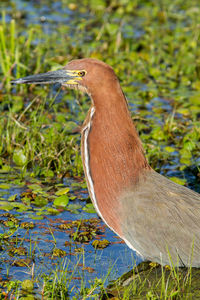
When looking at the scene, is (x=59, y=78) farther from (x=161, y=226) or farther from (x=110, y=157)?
(x=161, y=226)

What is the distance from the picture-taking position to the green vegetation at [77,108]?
17.7 ft

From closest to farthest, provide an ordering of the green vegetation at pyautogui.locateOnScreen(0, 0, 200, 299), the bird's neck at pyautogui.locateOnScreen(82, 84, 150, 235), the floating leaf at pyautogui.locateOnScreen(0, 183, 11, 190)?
the bird's neck at pyautogui.locateOnScreen(82, 84, 150, 235)
the green vegetation at pyautogui.locateOnScreen(0, 0, 200, 299)
the floating leaf at pyautogui.locateOnScreen(0, 183, 11, 190)

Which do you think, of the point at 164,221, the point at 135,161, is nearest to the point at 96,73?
the point at 135,161

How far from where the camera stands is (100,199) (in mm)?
5258

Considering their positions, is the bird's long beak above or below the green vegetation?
above

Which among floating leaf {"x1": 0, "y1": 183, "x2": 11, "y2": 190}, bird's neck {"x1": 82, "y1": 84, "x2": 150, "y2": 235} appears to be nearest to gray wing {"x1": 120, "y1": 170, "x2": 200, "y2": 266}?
bird's neck {"x1": 82, "y1": 84, "x2": 150, "y2": 235}

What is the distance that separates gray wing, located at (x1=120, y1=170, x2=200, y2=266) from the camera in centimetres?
508

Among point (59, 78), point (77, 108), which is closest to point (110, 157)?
point (59, 78)

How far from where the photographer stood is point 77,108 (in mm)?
8469

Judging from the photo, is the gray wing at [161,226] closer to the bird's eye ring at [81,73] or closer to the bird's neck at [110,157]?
the bird's neck at [110,157]

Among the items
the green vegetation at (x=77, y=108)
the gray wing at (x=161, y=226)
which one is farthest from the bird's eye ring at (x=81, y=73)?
the green vegetation at (x=77, y=108)

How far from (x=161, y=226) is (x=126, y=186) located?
1.51ft

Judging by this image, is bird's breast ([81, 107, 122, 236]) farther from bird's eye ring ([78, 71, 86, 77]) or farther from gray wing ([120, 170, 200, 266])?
bird's eye ring ([78, 71, 86, 77])

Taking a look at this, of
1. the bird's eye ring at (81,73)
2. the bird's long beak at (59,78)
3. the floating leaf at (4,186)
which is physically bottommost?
the floating leaf at (4,186)
